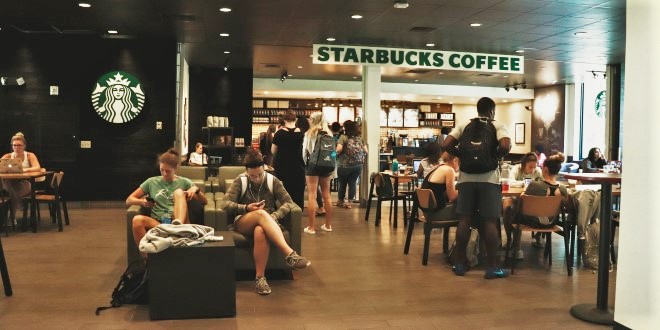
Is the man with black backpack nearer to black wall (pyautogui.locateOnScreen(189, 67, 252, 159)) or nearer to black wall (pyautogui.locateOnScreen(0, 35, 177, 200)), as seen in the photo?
black wall (pyautogui.locateOnScreen(0, 35, 177, 200))

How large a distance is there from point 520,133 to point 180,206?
1681 centimetres

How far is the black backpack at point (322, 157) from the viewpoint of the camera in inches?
321

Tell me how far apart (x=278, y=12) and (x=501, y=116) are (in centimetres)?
1474

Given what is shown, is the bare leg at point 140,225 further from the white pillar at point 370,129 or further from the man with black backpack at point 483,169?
the white pillar at point 370,129

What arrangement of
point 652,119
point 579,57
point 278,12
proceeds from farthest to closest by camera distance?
point 579,57 < point 278,12 < point 652,119

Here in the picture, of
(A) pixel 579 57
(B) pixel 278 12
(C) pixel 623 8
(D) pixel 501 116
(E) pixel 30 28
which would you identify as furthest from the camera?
(D) pixel 501 116

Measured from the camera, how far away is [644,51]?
358cm

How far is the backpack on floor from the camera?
35.3 feet

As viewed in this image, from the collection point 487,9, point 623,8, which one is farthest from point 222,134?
point 623,8

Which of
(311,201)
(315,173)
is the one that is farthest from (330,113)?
(311,201)

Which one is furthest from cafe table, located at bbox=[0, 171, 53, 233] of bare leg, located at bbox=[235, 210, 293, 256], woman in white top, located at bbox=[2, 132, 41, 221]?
bare leg, located at bbox=[235, 210, 293, 256]

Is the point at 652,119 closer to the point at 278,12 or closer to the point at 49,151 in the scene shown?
the point at 278,12

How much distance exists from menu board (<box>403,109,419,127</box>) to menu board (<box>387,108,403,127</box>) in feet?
0.51

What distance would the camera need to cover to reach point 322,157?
8.15m
